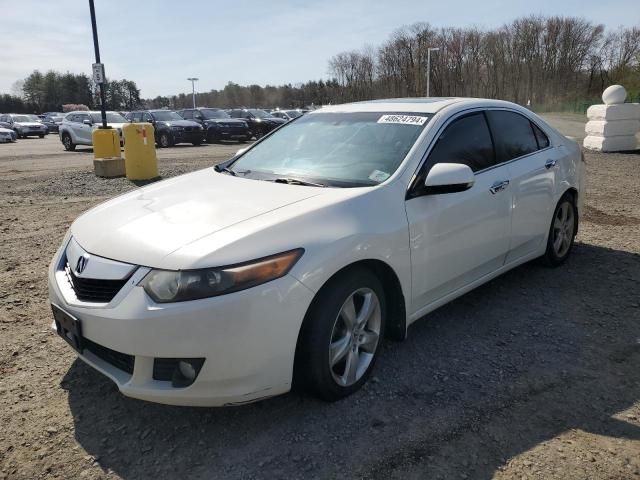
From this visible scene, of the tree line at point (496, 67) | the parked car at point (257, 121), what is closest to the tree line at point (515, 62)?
the tree line at point (496, 67)

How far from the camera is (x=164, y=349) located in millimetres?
2344

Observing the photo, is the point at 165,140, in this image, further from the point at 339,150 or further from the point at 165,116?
the point at 339,150

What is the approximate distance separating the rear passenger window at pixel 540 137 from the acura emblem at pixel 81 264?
12.1ft

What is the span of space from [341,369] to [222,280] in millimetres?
932

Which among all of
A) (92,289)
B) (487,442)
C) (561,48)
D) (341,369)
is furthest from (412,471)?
(561,48)

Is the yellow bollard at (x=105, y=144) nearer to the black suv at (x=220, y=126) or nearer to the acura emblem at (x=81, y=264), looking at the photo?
the acura emblem at (x=81, y=264)

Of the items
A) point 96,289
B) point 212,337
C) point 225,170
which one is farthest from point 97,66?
point 212,337

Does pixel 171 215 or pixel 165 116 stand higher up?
pixel 165 116

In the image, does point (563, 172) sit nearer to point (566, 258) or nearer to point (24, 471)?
point (566, 258)

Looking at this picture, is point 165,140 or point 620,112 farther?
point 165,140

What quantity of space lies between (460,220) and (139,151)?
29.7 feet

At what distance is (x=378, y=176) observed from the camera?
321 cm

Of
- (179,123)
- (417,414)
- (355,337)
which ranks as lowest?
(417,414)

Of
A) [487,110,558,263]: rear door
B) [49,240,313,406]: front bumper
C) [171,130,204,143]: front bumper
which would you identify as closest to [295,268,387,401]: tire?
[49,240,313,406]: front bumper
